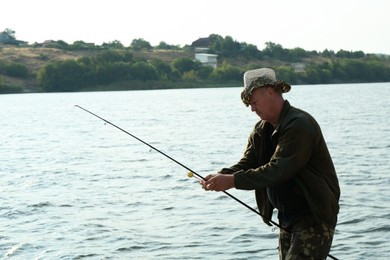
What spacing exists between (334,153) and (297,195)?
2569cm

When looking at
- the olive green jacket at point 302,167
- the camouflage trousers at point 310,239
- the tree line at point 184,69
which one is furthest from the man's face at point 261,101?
the tree line at point 184,69

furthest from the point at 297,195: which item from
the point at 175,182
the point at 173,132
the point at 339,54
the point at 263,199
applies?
the point at 339,54

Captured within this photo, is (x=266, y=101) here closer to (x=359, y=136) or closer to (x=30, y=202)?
(x=30, y=202)

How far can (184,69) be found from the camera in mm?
154875

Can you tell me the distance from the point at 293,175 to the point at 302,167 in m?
0.09

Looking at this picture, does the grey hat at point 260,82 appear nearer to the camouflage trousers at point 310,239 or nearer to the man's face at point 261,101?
the man's face at point 261,101

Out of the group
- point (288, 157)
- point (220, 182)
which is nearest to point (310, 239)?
point (288, 157)

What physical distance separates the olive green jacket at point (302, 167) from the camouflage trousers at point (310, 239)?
81mm

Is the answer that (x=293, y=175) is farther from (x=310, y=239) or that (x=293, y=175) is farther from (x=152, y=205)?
(x=152, y=205)

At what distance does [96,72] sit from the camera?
141375mm

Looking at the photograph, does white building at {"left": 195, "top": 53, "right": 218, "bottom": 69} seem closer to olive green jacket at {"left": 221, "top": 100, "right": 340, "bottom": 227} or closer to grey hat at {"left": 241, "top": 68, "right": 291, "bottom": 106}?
grey hat at {"left": 241, "top": 68, "right": 291, "bottom": 106}

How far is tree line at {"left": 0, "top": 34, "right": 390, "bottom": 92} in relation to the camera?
140 meters

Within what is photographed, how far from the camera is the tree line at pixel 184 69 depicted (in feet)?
460

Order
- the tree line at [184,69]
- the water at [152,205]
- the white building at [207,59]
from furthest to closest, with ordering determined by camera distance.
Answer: the white building at [207,59]
the tree line at [184,69]
the water at [152,205]
